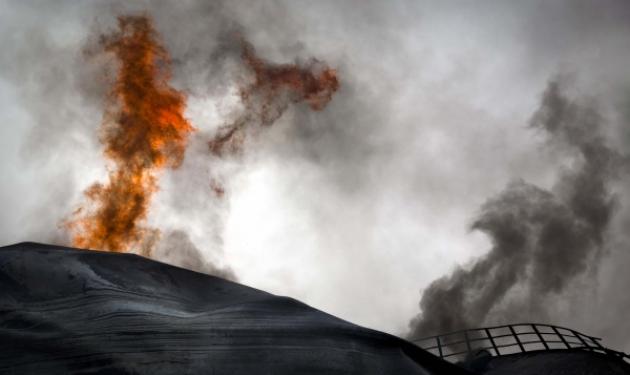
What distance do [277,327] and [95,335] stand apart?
1.20 meters

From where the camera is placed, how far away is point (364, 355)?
2.86m

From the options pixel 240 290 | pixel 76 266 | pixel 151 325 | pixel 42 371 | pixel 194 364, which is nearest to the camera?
pixel 42 371

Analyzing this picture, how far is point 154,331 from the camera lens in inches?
106

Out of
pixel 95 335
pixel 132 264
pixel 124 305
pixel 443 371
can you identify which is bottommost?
pixel 443 371

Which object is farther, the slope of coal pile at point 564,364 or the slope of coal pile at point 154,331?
the slope of coal pile at point 564,364

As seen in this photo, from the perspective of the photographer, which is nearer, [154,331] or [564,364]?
[154,331]

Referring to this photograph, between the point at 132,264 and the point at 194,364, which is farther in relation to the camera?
the point at 132,264

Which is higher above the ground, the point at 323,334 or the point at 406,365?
the point at 323,334

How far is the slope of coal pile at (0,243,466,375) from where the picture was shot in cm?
251

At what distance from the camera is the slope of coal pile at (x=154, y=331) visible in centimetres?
251

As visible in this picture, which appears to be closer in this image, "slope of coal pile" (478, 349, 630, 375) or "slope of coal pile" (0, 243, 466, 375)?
"slope of coal pile" (0, 243, 466, 375)

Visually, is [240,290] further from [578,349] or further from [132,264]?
[578,349]

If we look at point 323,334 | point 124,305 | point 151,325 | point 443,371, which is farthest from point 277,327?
point 443,371

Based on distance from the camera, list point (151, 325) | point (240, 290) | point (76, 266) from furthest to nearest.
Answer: point (240, 290)
point (76, 266)
point (151, 325)
